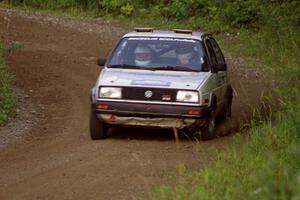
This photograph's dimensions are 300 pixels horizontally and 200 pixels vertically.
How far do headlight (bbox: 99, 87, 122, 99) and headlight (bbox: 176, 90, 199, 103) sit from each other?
0.83 metres

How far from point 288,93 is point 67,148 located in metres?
3.58

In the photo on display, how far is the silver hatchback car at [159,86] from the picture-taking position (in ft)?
35.6

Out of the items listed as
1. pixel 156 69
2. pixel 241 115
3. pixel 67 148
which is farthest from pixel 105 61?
pixel 241 115

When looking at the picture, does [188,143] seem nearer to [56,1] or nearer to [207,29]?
[207,29]

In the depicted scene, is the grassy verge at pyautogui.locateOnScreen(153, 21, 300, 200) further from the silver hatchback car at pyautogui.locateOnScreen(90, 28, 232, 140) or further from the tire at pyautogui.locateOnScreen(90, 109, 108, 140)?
the tire at pyautogui.locateOnScreen(90, 109, 108, 140)

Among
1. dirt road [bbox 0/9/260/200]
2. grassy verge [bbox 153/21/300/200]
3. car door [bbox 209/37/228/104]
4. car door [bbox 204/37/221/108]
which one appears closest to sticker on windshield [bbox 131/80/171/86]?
car door [bbox 204/37/221/108]

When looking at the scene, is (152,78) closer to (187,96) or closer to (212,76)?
(187,96)

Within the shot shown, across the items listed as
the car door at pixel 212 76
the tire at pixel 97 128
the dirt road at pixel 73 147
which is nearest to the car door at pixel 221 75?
the car door at pixel 212 76

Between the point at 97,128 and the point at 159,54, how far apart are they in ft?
5.01

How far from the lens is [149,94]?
1090 centimetres

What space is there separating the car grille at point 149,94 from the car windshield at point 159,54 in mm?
781

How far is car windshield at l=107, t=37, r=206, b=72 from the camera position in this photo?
38.4 feet

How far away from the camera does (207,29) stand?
2673 centimetres

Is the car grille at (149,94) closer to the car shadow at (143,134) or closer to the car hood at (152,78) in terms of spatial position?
the car hood at (152,78)
